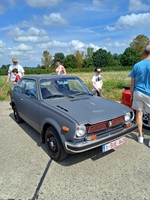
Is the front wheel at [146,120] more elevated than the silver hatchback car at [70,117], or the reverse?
the silver hatchback car at [70,117]

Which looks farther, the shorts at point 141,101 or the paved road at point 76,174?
the shorts at point 141,101

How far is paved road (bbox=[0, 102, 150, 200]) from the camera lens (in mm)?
2219

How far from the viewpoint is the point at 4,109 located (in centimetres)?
687

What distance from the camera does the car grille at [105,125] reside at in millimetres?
2640

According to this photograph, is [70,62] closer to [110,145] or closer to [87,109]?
[87,109]

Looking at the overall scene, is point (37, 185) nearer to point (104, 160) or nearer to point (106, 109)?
point (104, 160)

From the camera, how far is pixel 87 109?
2988mm

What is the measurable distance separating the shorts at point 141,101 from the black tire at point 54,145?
5.97 ft

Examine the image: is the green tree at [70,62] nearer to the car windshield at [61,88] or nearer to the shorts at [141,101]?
the car windshield at [61,88]

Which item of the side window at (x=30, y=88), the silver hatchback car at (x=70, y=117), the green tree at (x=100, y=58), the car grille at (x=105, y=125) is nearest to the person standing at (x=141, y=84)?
the silver hatchback car at (x=70, y=117)

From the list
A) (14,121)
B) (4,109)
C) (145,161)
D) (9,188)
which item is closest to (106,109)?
(145,161)

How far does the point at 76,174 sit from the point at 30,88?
2.42 meters

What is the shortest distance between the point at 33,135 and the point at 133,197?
2742 mm

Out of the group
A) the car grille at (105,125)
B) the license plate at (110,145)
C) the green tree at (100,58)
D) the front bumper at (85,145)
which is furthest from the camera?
the green tree at (100,58)
